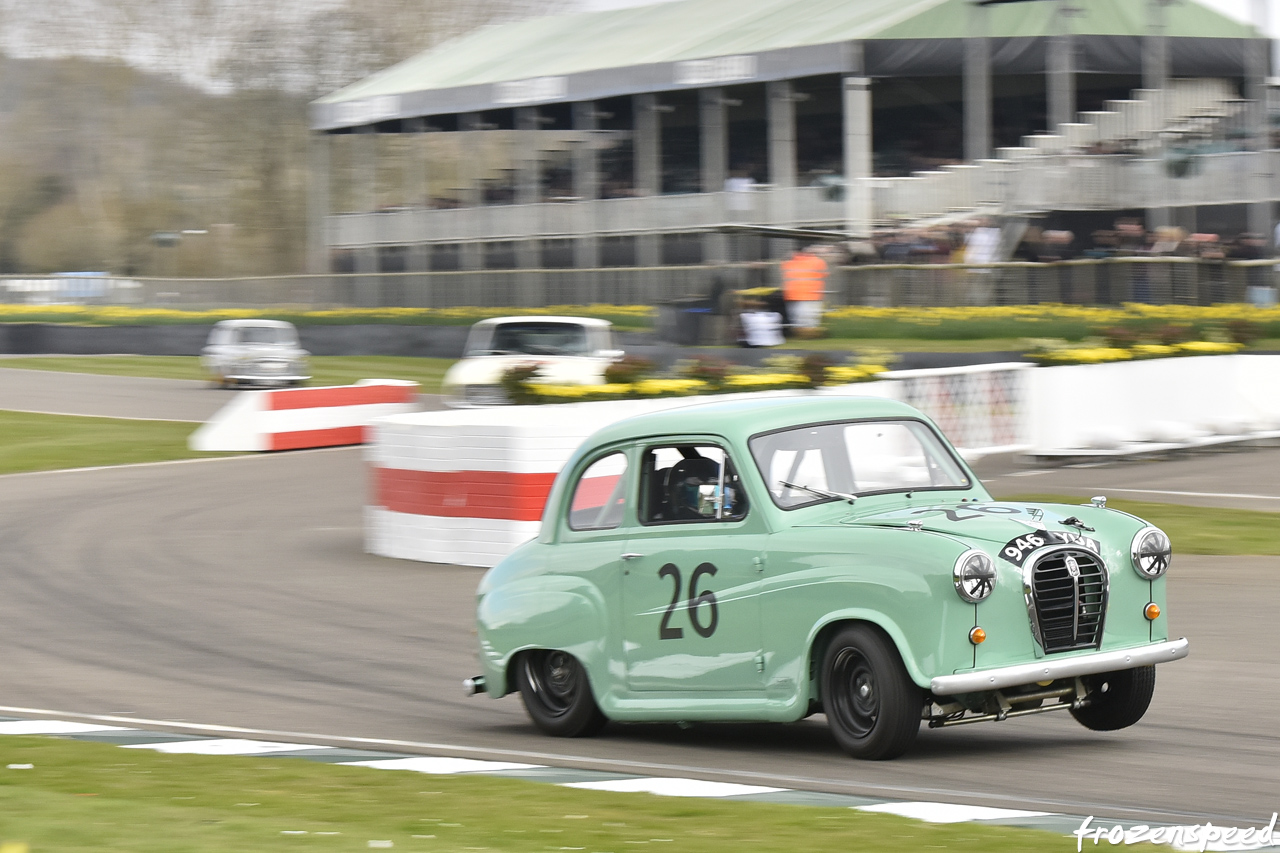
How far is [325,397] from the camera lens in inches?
1077

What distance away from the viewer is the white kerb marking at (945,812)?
622 centimetres

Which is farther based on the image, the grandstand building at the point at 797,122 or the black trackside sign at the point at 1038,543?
the grandstand building at the point at 797,122

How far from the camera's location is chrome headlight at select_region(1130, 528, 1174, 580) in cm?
775

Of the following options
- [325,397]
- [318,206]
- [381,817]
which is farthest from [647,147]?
[381,817]

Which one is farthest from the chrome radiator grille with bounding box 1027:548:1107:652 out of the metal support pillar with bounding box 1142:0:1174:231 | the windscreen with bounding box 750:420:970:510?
the metal support pillar with bounding box 1142:0:1174:231

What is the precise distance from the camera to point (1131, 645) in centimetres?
770

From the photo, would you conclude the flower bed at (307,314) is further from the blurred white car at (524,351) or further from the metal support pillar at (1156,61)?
the blurred white car at (524,351)


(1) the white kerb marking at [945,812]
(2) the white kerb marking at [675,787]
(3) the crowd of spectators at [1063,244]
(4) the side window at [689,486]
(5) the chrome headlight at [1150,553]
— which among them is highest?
(3) the crowd of spectators at [1063,244]

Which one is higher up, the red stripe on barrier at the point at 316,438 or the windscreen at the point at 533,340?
the windscreen at the point at 533,340

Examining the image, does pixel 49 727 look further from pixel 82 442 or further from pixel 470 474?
pixel 82 442

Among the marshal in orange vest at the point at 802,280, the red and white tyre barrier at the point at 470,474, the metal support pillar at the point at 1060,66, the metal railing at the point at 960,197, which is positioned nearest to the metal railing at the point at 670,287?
the marshal in orange vest at the point at 802,280

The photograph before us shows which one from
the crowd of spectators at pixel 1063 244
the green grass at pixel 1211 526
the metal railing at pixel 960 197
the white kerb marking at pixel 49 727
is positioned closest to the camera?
the white kerb marking at pixel 49 727

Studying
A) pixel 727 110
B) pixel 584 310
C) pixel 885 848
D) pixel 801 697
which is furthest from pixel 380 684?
pixel 727 110

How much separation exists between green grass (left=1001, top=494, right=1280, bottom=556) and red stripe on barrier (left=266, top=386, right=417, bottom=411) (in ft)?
41.3
